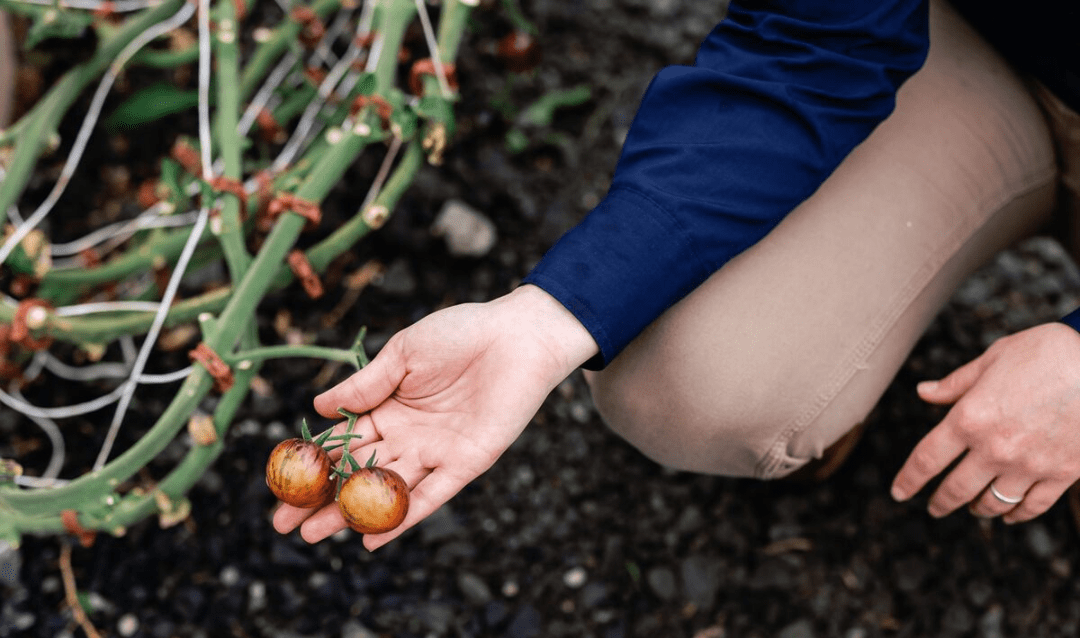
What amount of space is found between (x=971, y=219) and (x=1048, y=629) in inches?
30.4

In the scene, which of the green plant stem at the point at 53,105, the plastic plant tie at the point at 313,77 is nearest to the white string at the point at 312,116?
the plastic plant tie at the point at 313,77

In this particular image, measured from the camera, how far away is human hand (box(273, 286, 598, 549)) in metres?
1.09

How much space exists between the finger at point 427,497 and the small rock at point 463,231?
78 centimetres

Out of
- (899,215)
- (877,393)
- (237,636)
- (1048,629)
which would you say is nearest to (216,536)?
(237,636)

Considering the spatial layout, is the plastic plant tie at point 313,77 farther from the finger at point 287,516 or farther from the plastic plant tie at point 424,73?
the finger at point 287,516

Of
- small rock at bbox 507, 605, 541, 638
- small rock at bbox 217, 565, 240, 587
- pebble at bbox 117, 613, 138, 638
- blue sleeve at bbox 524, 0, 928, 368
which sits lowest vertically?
pebble at bbox 117, 613, 138, 638

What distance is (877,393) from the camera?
1.32 meters

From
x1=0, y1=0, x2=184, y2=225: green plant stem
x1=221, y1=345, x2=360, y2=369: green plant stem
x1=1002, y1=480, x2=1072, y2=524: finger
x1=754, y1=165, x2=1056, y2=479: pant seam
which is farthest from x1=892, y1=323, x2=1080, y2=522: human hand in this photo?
x1=0, y1=0, x2=184, y2=225: green plant stem

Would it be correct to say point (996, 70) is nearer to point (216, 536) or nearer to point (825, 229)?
point (825, 229)

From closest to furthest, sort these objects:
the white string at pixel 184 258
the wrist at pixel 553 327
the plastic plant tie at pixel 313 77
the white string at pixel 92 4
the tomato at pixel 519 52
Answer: the wrist at pixel 553 327, the white string at pixel 184 258, the white string at pixel 92 4, the plastic plant tie at pixel 313 77, the tomato at pixel 519 52

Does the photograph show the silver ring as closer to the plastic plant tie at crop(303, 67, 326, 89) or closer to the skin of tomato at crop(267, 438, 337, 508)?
the skin of tomato at crop(267, 438, 337, 508)

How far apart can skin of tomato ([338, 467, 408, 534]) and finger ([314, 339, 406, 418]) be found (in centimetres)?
11

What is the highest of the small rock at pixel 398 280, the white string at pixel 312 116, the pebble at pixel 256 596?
the white string at pixel 312 116

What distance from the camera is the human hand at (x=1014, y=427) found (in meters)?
1.12
